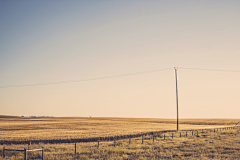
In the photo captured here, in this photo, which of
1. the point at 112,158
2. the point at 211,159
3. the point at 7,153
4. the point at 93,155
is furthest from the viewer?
the point at 7,153

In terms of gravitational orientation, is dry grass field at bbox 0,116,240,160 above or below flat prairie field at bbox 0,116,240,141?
above

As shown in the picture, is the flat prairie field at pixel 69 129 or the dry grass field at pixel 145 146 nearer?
the dry grass field at pixel 145 146

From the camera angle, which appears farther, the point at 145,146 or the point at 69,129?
the point at 69,129

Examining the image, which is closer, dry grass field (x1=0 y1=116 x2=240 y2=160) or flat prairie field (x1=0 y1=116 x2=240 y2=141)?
dry grass field (x1=0 y1=116 x2=240 y2=160)

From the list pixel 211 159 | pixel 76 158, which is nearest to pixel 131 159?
pixel 76 158

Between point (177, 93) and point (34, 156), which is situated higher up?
point (177, 93)

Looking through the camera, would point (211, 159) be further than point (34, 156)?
No

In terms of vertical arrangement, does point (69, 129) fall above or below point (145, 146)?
below

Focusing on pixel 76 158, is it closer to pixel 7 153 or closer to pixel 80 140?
pixel 7 153

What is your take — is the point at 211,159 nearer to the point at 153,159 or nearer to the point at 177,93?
the point at 153,159

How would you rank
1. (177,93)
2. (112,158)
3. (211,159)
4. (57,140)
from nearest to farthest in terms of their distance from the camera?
(211,159) → (112,158) → (57,140) → (177,93)

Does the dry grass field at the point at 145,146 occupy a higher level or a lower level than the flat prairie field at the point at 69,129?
higher

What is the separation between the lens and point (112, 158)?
20.0 metres

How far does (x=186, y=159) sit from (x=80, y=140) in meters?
23.3
